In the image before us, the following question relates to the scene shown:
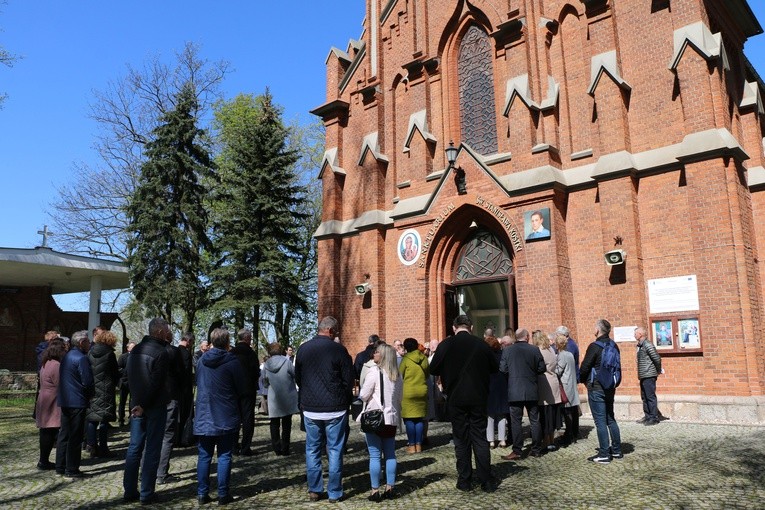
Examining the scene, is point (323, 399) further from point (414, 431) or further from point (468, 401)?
point (414, 431)

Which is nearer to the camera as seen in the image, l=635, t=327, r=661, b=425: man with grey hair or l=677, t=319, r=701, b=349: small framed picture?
l=635, t=327, r=661, b=425: man with grey hair

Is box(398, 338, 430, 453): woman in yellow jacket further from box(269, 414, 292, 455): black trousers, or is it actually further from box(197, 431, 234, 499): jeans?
box(197, 431, 234, 499): jeans

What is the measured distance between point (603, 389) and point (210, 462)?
484cm

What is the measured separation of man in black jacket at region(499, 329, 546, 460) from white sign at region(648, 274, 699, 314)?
515 centimetres

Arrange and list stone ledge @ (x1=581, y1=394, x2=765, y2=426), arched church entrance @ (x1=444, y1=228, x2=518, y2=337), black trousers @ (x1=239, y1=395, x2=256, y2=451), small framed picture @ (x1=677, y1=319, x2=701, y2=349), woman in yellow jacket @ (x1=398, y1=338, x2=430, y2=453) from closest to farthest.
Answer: woman in yellow jacket @ (x1=398, y1=338, x2=430, y2=453) → black trousers @ (x1=239, y1=395, x2=256, y2=451) → stone ledge @ (x1=581, y1=394, x2=765, y2=426) → small framed picture @ (x1=677, y1=319, x2=701, y2=349) → arched church entrance @ (x1=444, y1=228, x2=518, y2=337)

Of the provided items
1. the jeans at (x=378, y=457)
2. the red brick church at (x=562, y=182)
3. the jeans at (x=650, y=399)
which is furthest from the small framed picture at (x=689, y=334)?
the jeans at (x=378, y=457)

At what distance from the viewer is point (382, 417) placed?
235 inches

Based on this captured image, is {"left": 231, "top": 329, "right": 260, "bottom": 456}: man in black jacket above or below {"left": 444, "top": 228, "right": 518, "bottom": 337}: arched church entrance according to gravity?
below

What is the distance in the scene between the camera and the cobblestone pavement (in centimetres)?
570

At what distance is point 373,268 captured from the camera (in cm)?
1670

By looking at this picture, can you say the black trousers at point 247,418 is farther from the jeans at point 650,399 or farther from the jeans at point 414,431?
the jeans at point 650,399

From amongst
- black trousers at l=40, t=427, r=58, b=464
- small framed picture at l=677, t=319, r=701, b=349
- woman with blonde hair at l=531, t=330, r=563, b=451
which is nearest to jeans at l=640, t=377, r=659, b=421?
small framed picture at l=677, t=319, r=701, b=349

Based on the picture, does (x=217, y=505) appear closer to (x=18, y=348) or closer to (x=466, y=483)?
(x=466, y=483)

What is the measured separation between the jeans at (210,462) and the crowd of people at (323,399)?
12mm
